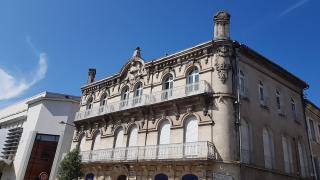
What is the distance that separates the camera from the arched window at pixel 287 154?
64.5ft

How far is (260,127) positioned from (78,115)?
1526 cm

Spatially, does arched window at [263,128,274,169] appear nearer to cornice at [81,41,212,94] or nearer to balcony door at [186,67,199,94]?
balcony door at [186,67,199,94]

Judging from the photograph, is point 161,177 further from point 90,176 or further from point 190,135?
point 90,176

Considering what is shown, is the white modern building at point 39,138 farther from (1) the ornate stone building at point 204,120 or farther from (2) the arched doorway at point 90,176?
(2) the arched doorway at point 90,176

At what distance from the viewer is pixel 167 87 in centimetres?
2120

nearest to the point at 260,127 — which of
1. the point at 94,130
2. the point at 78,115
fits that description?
the point at 94,130

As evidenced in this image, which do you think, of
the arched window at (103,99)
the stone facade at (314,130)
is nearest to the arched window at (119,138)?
the arched window at (103,99)

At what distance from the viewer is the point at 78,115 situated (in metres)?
26.2

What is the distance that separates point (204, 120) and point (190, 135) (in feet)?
4.40

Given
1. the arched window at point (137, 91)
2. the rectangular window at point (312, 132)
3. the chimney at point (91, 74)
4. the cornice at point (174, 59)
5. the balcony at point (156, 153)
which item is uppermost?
the chimney at point (91, 74)

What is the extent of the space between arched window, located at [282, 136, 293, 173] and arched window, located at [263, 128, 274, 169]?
155 centimetres

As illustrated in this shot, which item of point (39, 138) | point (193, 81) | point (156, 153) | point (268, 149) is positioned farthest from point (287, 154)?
point (39, 138)

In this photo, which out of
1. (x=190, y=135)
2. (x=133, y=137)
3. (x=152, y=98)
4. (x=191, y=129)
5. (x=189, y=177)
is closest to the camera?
(x=189, y=177)

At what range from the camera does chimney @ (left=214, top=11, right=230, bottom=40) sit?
1914cm
